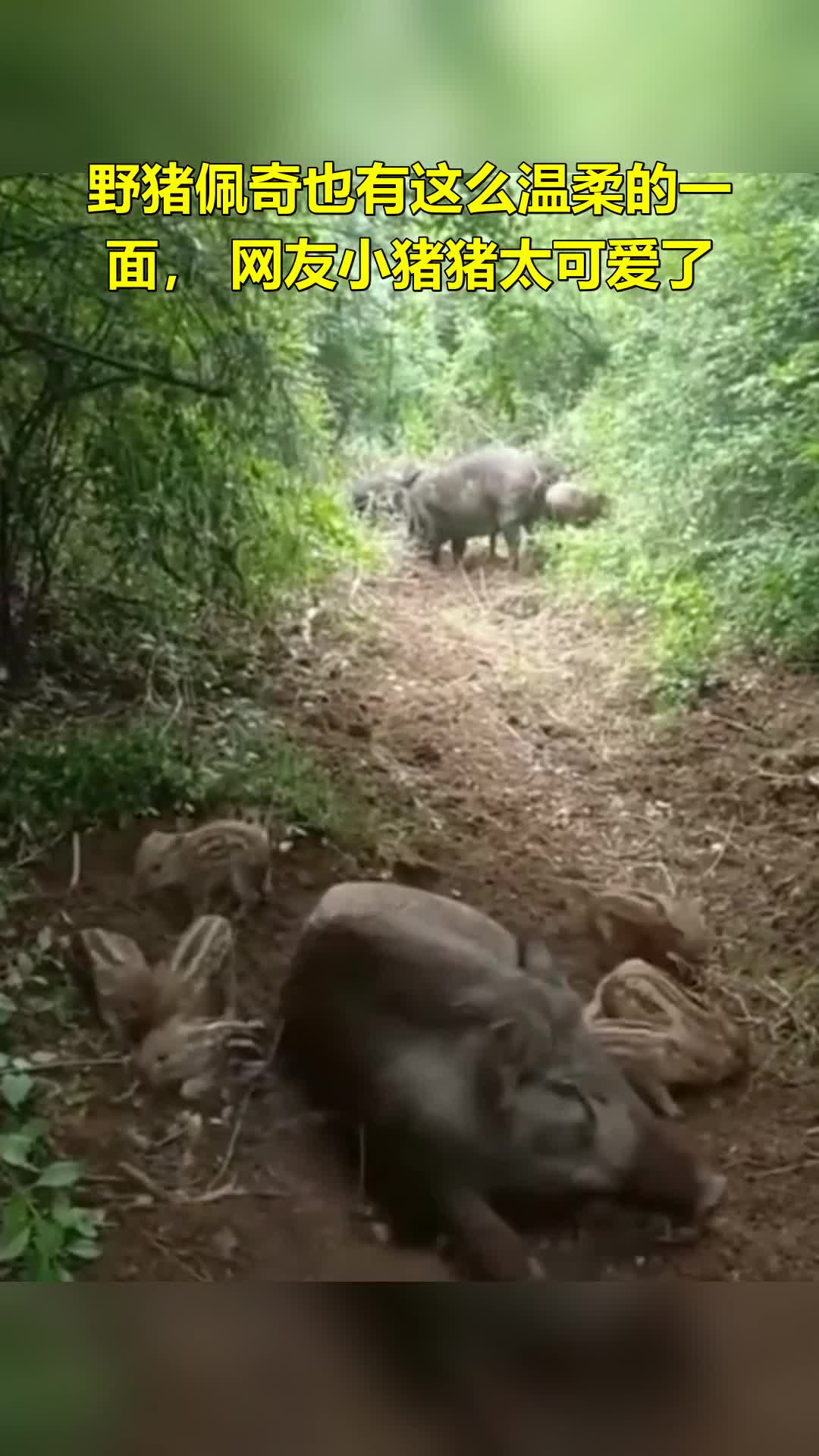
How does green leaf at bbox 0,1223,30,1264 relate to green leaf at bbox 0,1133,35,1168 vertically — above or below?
below

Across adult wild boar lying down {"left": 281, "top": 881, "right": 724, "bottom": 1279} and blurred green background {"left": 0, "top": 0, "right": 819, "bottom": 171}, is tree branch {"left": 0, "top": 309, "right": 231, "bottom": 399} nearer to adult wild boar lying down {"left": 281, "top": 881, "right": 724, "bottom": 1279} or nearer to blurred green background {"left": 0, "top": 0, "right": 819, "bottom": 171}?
blurred green background {"left": 0, "top": 0, "right": 819, "bottom": 171}

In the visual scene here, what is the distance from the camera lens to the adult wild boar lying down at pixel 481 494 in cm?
174

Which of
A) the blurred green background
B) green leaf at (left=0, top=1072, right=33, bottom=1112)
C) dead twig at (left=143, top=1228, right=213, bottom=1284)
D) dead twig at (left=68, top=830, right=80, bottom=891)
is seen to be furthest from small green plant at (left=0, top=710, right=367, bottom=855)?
the blurred green background

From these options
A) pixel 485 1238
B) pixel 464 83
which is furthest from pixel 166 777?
pixel 464 83

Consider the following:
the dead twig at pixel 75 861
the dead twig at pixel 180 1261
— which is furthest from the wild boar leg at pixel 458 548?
the dead twig at pixel 180 1261

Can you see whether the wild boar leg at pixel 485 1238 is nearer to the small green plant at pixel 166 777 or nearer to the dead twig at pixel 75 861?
the small green plant at pixel 166 777

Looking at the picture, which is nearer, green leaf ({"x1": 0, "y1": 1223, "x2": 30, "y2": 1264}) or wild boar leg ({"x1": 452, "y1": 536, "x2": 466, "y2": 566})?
green leaf ({"x1": 0, "y1": 1223, "x2": 30, "y2": 1264})

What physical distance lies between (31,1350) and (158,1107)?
29 centimetres

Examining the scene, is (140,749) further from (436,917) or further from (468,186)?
(468,186)

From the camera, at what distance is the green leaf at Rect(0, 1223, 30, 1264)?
1.63 m

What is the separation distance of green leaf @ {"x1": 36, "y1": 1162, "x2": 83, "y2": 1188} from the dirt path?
0.02 metres

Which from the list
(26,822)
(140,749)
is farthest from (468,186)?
(26,822)

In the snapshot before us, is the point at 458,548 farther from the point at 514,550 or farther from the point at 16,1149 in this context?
the point at 16,1149

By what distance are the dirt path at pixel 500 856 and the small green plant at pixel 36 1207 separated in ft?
0.10
